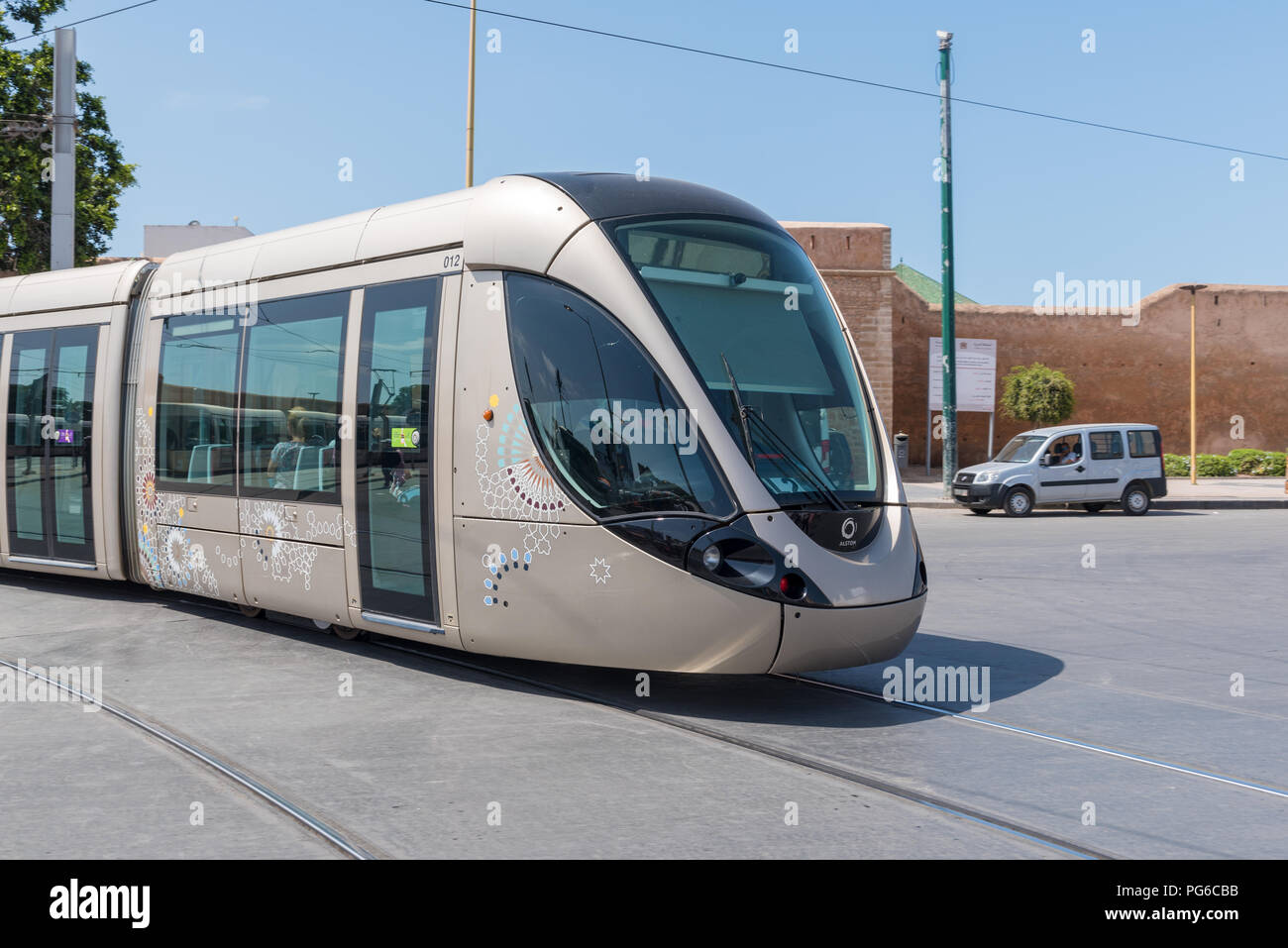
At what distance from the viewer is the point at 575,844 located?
4.31 metres

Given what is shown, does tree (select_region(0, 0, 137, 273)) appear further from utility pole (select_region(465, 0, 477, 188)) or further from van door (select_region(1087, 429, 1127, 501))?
van door (select_region(1087, 429, 1127, 501))

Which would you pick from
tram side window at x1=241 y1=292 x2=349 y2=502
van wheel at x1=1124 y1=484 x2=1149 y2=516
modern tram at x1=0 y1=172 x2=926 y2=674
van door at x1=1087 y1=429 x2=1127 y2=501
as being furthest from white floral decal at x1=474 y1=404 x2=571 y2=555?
van wheel at x1=1124 y1=484 x2=1149 y2=516

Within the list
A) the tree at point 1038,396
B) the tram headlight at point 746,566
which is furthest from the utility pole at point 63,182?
the tree at point 1038,396

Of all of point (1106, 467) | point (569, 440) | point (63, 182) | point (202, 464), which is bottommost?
point (1106, 467)

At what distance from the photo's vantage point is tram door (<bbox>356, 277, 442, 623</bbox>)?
24.1 ft

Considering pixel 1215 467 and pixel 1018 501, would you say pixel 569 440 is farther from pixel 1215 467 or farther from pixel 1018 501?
pixel 1215 467

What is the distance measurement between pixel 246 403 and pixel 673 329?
3921 millimetres

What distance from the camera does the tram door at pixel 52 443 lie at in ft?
35.6

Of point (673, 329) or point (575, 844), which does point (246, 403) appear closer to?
point (673, 329)

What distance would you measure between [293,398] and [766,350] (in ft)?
11.5

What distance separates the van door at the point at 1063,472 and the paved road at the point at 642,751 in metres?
15.2

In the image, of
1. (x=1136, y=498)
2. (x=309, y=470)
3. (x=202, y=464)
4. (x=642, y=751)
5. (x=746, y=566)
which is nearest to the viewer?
(x=642, y=751)

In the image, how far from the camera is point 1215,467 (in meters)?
40.7

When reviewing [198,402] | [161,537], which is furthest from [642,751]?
[161,537]
